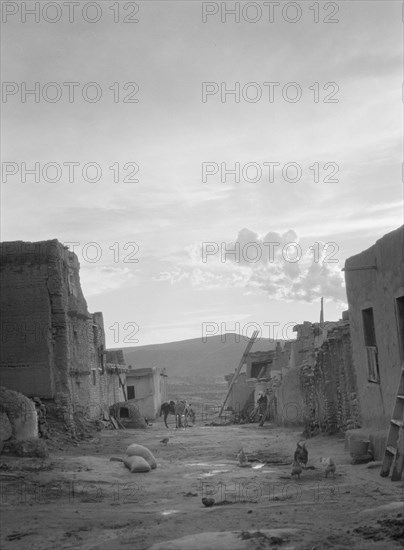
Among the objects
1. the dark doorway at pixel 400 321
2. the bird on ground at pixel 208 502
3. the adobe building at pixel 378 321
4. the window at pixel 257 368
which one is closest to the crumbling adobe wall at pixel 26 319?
the adobe building at pixel 378 321

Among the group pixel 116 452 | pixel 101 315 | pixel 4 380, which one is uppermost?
pixel 101 315

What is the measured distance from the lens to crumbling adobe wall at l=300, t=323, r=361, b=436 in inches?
696

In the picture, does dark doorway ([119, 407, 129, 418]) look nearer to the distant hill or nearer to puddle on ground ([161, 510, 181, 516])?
puddle on ground ([161, 510, 181, 516])

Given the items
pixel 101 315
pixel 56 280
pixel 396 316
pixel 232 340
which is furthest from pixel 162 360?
pixel 396 316

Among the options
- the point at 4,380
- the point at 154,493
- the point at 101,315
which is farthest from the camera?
the point at 101,315

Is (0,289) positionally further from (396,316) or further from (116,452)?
(396,316)

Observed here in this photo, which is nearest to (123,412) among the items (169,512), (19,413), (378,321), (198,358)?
(19,413)

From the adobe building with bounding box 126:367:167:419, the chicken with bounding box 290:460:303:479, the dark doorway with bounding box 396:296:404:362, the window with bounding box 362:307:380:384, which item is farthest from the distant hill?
the dark doorway with bounding box 396:296:404:362

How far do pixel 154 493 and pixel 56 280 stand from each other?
1217cm

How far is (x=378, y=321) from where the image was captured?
1356 cm

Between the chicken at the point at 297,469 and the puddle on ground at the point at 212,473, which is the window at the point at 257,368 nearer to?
the puddle on ground at the point at 212,473

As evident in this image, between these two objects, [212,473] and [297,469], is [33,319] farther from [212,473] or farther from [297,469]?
[297,469]

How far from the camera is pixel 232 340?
164875 millimetres

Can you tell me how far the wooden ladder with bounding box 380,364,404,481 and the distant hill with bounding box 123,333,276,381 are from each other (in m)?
118
